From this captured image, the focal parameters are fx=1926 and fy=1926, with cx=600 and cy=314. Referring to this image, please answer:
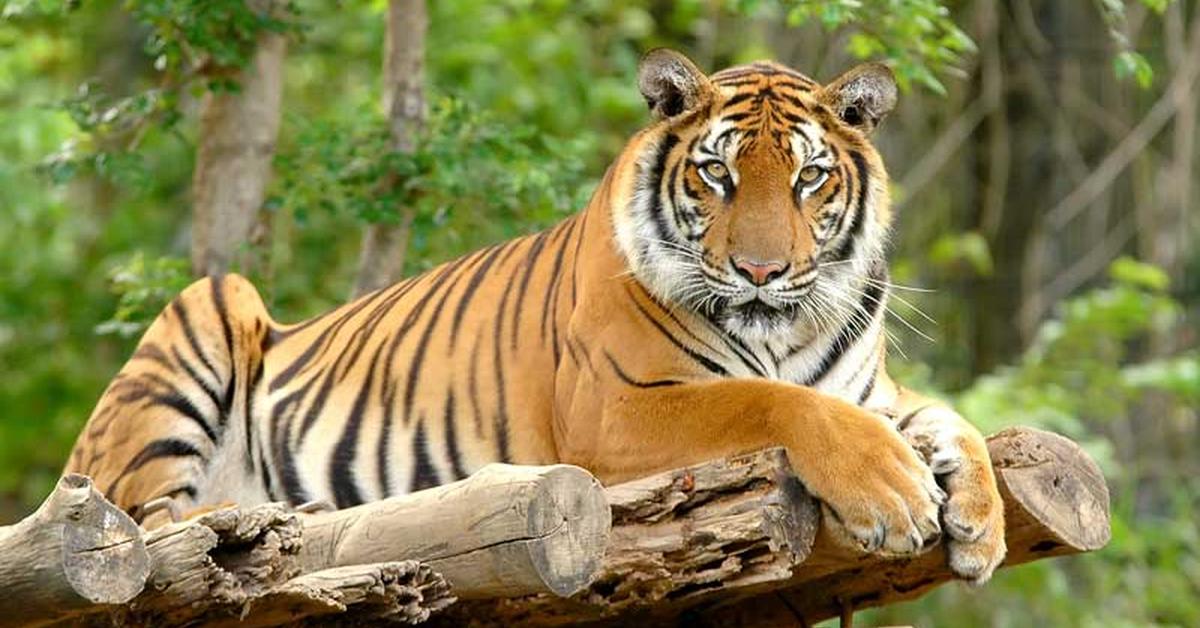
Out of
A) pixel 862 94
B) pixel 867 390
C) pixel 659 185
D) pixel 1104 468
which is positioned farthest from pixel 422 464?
pixel 1104 468

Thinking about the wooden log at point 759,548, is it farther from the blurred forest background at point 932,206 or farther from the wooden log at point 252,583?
the blurred forest background at point 932,206

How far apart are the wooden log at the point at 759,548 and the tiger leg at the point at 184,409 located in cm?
128

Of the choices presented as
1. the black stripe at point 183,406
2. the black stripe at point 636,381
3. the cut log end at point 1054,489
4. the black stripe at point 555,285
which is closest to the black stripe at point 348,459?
the black stripe at point 183,406

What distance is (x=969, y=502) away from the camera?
3355mm

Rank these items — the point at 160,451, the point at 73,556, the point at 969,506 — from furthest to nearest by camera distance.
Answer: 1. the point at 160,451
2. the point at 969,506
3. the point at 73,556

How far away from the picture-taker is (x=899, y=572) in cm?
359

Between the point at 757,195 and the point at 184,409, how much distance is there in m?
1.69

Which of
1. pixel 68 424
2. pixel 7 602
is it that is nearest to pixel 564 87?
pixel 68 424

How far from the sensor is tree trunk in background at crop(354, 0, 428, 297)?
234 inches

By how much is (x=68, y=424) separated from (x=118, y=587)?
758 cm

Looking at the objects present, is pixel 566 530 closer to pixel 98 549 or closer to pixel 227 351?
pixel 98 549

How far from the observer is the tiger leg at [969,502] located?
11.0ft

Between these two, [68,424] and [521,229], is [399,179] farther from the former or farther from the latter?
[68,424]

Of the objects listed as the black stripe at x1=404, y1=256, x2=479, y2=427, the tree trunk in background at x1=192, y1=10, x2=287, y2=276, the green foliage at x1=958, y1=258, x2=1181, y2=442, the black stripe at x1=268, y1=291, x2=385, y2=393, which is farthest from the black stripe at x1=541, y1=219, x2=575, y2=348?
the green foliage at x1=958, y1=258, x2=1181, y2=442
